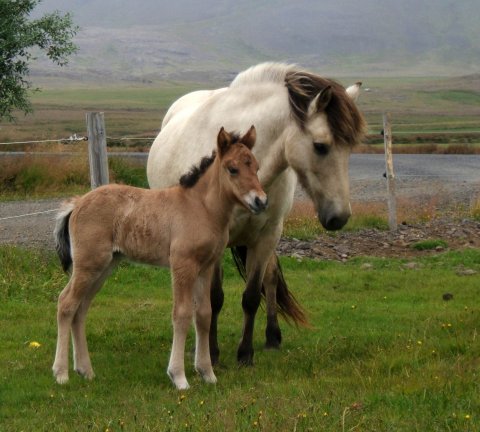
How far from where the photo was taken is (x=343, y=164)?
23.8 ft

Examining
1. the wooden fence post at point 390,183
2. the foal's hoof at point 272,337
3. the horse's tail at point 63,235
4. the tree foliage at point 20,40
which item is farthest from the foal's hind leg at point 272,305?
the tree foliage at point 20,40

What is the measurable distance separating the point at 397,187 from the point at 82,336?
1775 centimetres

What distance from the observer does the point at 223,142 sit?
6684 millimetres

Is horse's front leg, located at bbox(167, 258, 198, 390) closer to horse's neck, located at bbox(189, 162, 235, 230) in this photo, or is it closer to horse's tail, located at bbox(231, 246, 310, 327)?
horse's neck, located at bbox(189, 162, 235, 230)

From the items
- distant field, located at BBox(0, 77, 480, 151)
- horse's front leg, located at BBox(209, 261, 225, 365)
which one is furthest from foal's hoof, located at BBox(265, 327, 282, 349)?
distant field, located at BBox(0, 77, 480, 151)

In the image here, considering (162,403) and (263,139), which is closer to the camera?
(162,403)

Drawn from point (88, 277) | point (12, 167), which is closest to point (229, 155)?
point (88, 277)

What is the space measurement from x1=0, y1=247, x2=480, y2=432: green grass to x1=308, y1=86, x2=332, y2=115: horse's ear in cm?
200

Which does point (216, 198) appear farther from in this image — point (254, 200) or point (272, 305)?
point (272, 305)

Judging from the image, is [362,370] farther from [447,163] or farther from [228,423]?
[447,163]

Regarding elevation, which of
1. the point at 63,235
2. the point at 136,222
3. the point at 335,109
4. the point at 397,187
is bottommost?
the point at 397,187

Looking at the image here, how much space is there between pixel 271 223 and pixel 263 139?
81 cm

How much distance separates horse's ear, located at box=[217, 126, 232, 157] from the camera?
21.7 feet

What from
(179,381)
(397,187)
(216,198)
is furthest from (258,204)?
(397,187)
